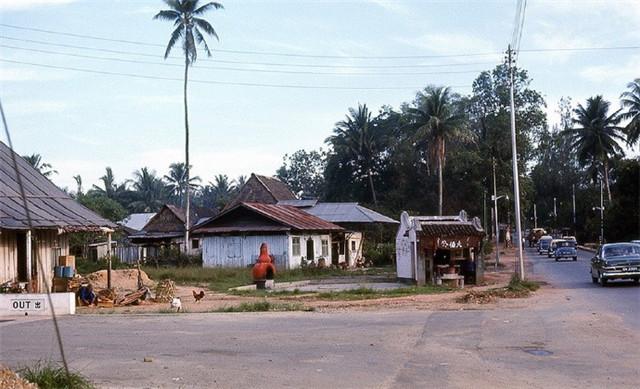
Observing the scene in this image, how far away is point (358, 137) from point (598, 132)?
23.3m

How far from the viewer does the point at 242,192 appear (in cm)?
7944

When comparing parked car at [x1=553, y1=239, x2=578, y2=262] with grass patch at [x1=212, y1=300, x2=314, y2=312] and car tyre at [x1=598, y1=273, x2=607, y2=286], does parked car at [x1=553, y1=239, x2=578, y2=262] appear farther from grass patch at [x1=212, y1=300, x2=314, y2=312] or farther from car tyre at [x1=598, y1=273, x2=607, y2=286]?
grass patch at [x1=212, y1=300, x2=314, y2=312]

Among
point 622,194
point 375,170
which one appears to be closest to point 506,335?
point 622,194

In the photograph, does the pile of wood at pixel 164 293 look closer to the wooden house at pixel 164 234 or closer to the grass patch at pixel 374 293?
the grass patch at pixel 374 293

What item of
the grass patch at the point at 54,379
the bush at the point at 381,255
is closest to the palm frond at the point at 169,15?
the bush at the point at 381,255

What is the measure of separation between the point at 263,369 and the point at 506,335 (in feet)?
20.5

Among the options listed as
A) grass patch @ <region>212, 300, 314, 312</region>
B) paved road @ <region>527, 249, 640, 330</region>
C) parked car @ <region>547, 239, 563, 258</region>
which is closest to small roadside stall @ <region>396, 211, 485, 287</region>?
paved road @ <region>527, 249, 640, 330</region>

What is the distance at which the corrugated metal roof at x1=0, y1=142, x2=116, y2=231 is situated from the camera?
2550cm

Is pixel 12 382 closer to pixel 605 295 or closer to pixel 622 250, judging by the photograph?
pixel 605 295

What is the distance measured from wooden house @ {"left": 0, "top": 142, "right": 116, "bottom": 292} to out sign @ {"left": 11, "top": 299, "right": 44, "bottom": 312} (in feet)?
8.37

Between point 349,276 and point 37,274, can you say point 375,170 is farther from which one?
point 37,274

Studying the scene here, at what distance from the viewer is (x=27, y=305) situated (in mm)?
22422

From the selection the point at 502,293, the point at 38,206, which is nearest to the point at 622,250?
the point at 502,293

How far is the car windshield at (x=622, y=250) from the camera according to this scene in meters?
31.8
